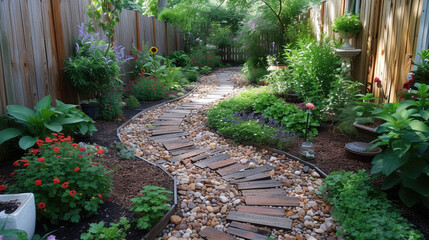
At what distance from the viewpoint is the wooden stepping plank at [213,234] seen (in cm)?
235

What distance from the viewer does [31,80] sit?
3621mm

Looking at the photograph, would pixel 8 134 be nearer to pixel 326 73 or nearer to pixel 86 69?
pixel 86 69

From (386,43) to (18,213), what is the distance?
4.37m

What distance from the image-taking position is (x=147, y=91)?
6574 mm

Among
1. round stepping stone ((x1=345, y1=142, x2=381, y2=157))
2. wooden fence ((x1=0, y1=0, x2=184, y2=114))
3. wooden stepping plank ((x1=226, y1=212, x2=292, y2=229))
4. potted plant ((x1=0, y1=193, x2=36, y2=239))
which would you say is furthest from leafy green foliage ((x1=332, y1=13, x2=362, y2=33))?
potted plant ((x1=0, y1=193, x2=36, y2=239))

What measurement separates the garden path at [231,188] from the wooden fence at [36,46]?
1232 millimetres

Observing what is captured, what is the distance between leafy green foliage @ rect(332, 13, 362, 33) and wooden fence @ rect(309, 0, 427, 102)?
84 mm

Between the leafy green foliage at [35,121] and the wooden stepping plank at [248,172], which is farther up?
the leafy green foliage at [35,121]

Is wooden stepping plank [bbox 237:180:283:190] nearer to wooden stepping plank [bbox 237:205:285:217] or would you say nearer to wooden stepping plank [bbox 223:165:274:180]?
wooden stepping plank [bbox 223:165:274:180]

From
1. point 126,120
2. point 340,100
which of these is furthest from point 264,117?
point 126,120

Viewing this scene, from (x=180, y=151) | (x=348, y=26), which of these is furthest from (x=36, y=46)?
(x=348, y=26)

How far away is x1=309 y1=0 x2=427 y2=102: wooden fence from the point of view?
3.54m

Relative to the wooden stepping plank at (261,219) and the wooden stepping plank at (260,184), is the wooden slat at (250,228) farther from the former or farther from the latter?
the wooden stepping plank at (260,184)

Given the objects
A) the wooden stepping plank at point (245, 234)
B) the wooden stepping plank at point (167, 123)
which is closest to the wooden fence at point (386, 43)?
the wooden stepping plank at point (245, 234)
